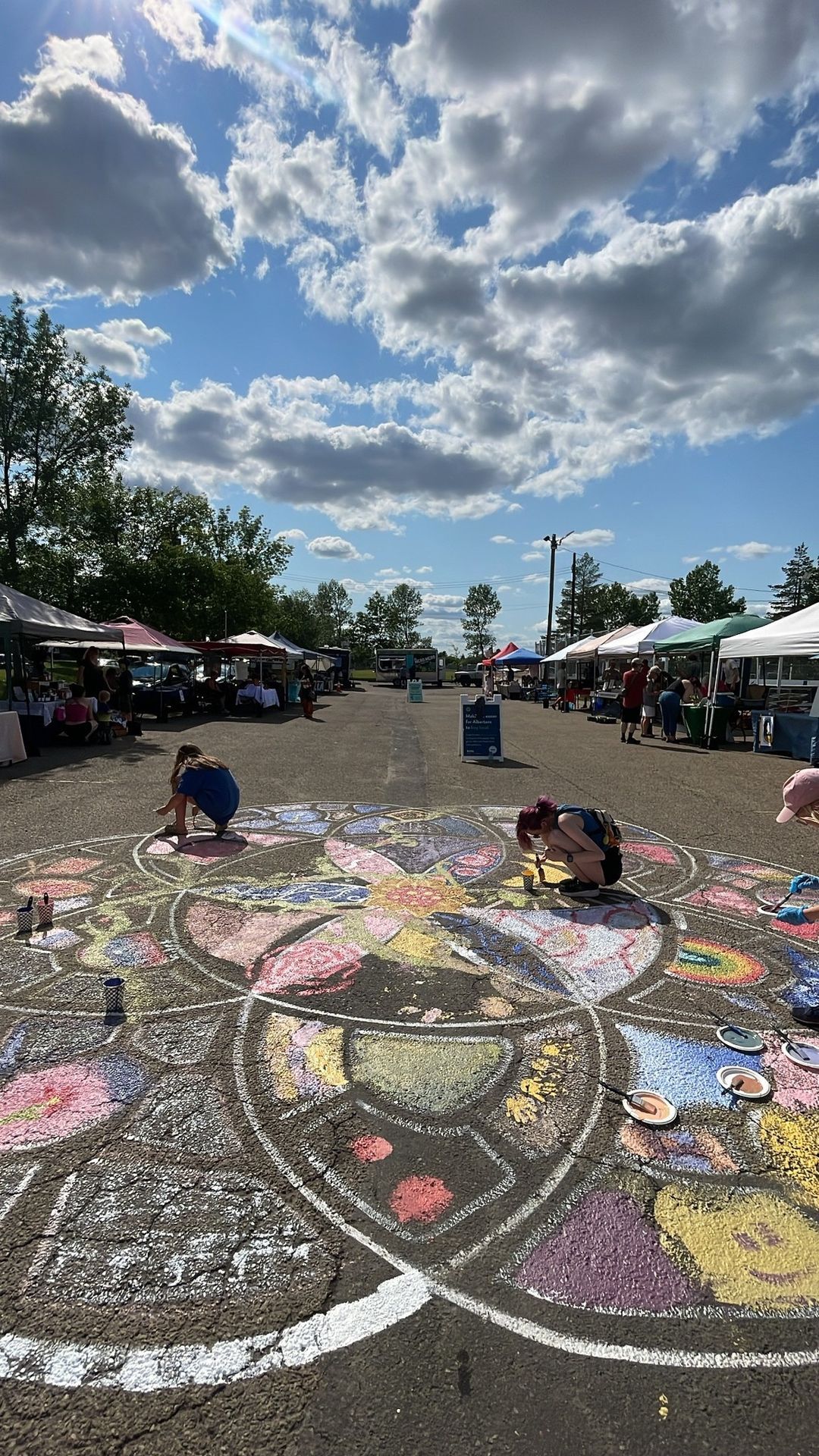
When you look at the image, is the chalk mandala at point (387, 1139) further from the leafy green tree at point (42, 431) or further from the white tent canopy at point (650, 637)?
the leafy green tree at point (42, 431)

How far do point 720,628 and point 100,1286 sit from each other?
17419 millimetres

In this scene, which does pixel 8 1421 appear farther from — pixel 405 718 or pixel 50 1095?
pixel 405 718

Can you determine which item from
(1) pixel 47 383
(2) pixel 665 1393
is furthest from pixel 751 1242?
(1) pixel 47 383

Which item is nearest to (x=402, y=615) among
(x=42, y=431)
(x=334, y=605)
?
(x=334, y=605)

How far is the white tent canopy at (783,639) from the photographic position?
12547 mm

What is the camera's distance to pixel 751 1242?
2.27m

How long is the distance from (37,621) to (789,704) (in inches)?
687

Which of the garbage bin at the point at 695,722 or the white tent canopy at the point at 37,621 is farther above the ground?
the white tent canopy at the point at 37,621

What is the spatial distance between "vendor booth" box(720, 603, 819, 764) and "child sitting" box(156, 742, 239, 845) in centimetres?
1125

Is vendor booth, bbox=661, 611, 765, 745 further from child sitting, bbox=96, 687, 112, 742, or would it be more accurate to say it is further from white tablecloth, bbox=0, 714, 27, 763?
white tablecloth, bbox=0, 714, 27, 763

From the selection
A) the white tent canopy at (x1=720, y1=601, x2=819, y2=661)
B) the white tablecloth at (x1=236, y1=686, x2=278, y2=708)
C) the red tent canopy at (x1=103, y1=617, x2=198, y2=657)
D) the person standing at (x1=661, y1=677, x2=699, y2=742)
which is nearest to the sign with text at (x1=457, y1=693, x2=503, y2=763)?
the white tent canopy at (x1=720, y1=601, x2=819, y2=661)

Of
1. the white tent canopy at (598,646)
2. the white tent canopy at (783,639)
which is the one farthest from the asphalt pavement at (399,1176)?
the white tent canopy at (598,646)

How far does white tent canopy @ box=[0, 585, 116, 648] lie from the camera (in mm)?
13125

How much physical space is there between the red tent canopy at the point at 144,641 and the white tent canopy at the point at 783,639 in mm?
15929
